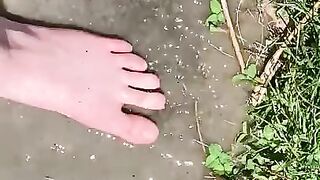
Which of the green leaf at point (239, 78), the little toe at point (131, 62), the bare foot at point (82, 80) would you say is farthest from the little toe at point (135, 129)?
the green leaf at point (239, 78)

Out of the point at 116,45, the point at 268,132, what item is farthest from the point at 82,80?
the point at 268,132

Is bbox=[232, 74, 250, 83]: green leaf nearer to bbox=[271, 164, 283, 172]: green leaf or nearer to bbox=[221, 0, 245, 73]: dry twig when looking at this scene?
bbox=[221, 0, 245, 73]: dry twig

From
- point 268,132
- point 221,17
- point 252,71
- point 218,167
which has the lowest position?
point 218,167

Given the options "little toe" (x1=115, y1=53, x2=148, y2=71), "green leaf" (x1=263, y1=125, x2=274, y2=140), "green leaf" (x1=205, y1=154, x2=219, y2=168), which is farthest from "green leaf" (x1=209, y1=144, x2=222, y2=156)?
"little toe" (x1=115, y1=53, x2=148, y2=71)

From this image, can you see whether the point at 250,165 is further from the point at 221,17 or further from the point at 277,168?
the point at 221,17

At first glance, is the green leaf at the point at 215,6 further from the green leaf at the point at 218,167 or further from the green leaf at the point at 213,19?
the green leaf at the point at 218,167
